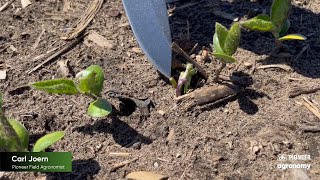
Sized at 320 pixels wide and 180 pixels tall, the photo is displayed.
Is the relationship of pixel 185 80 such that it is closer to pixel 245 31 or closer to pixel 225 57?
pixel 225 57

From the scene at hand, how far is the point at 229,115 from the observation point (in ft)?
4.54

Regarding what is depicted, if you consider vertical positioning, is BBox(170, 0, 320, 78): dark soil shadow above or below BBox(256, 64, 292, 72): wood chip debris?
above

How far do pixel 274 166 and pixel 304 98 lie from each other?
261 millimetres

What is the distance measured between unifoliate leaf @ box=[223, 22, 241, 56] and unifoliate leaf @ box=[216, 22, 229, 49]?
1 cm

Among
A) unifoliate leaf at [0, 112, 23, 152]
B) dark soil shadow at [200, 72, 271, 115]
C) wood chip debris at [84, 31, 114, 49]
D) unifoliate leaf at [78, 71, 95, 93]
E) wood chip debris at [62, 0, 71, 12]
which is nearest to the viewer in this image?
unifoliate leaf at [0, 112, 23, 152]

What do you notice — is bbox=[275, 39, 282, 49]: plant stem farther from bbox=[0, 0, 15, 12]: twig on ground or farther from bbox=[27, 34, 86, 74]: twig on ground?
bbox=[0, 0, 15, 12]: twig on ground

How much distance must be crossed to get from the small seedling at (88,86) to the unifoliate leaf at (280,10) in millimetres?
534

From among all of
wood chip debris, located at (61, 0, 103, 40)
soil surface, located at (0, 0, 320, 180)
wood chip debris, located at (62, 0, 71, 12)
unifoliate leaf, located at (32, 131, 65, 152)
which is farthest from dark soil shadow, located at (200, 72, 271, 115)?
wood chip debris, located at (62, 0, 71, 12)

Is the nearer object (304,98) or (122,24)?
(304,98)

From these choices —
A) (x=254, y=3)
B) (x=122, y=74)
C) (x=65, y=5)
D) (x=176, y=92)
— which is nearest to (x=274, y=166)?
(x=176, y=92)

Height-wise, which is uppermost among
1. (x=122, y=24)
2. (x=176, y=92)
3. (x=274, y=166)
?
(x=122, y=24)

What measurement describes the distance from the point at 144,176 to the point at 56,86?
1.06 ft

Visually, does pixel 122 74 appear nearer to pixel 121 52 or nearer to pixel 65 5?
pixel 121 52

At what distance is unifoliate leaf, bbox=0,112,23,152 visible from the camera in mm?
1186
